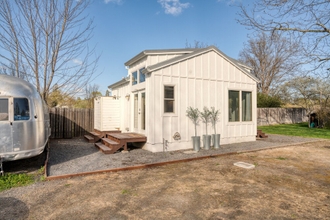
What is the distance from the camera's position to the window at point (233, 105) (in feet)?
30.5

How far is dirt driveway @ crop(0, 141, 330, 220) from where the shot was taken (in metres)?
2.98

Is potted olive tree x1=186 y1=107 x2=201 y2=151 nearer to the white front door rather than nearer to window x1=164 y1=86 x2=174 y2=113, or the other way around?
window x1=164 y1=86 x2=174 y2=113

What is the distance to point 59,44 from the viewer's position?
32.2 ft

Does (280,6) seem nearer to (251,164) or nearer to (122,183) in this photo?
(251,164)

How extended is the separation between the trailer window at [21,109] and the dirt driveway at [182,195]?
5.36 ft

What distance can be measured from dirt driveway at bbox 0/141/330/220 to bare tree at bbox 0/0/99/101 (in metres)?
7.17

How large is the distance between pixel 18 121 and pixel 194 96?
5829 mm

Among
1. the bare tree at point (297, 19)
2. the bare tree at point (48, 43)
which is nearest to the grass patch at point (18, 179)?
the bare tree at point (48, 43)

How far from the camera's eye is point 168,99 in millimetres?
7625

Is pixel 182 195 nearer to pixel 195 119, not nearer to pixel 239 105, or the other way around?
pixel 195 119

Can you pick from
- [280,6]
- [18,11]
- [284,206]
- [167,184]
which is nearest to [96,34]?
[18,11]

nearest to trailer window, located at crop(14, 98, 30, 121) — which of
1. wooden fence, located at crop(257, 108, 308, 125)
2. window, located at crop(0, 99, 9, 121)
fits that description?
window, located at crop(0, 99, 9, 121)

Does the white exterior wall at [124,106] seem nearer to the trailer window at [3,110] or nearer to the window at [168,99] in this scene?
the window at [168,99]

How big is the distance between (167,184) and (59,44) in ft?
29.4
